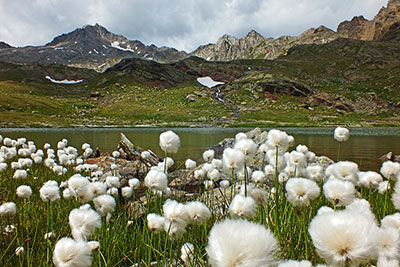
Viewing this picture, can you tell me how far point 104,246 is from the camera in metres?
2.42

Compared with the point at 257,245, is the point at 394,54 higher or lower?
higher

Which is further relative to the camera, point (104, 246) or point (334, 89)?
point (334, 89)

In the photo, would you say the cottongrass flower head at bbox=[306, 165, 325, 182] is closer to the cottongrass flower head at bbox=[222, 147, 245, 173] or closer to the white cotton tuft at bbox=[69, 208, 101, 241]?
the cottongrass flower head at bbox=[222, 147, 245, 173]

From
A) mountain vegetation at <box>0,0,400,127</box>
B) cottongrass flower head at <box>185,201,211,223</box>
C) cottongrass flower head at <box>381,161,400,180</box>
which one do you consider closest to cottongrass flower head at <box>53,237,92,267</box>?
cottongrass flower head at <box>185,201,211,223</box>

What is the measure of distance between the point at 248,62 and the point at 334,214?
204555 mm

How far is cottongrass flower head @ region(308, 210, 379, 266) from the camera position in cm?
86

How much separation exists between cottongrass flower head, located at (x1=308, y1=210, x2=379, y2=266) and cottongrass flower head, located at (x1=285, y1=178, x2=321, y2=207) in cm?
101

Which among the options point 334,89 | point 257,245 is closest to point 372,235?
point 257,245

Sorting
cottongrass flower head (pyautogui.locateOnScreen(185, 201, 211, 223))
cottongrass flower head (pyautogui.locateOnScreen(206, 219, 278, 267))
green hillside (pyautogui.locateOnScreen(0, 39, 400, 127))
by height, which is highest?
green hillside (pyautogui.locateOnScreen(0, 39, 400, 127))

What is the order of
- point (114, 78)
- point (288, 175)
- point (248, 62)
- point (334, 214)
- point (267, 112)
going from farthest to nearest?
1. point (248, 62)
2. point (114, 78)
3. point (267, 112)
4. point (288, 175)
5. point (334, 214)

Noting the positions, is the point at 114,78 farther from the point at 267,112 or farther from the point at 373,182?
the point at 373,182

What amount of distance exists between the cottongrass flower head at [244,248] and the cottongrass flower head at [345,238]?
0.21 metres

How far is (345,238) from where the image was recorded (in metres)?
0.89

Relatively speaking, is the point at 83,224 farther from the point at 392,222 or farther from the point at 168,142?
the point at 392,222
